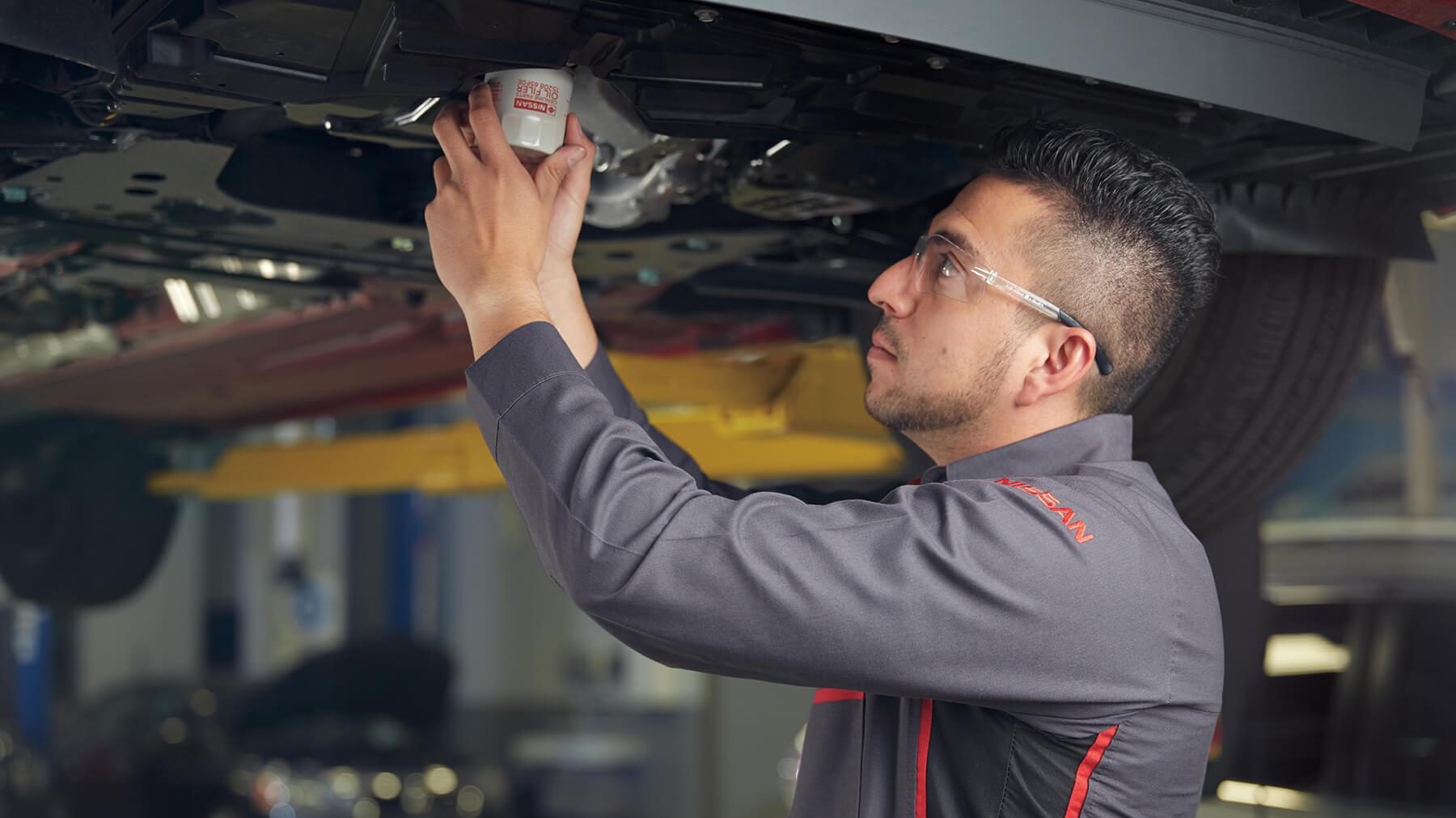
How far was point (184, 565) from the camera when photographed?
1042 cm

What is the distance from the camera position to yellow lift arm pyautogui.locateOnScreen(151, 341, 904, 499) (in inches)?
108

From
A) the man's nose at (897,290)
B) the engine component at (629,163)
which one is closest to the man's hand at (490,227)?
the engine component at (629,163)

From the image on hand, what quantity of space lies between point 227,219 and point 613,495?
91cm

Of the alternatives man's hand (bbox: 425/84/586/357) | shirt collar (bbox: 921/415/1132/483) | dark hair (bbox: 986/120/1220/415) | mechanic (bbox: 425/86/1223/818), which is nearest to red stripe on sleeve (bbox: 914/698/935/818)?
mechanic (bbox: 425/86/1223/818)

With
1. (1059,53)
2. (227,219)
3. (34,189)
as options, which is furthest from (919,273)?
(34,189)

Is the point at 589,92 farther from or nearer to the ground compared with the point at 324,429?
farther from the ground

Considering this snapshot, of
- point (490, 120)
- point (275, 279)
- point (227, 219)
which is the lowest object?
point (275, 279)

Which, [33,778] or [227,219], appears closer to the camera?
[227,219]

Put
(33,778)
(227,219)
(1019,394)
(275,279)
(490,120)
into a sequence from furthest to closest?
(33,778), (275,279), (227,219), (1019,394), (490,120)

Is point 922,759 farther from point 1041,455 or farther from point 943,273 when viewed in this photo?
point 943,273

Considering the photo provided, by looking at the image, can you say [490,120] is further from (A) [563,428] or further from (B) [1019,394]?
(B) [1019,394]

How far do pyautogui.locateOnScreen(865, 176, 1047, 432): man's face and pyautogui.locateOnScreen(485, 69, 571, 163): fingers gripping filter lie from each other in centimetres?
41

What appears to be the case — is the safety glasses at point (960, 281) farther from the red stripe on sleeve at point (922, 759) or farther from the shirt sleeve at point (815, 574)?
the red stripe on sleeve at point (922, 759)

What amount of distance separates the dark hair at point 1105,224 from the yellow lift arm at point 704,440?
1130mm
